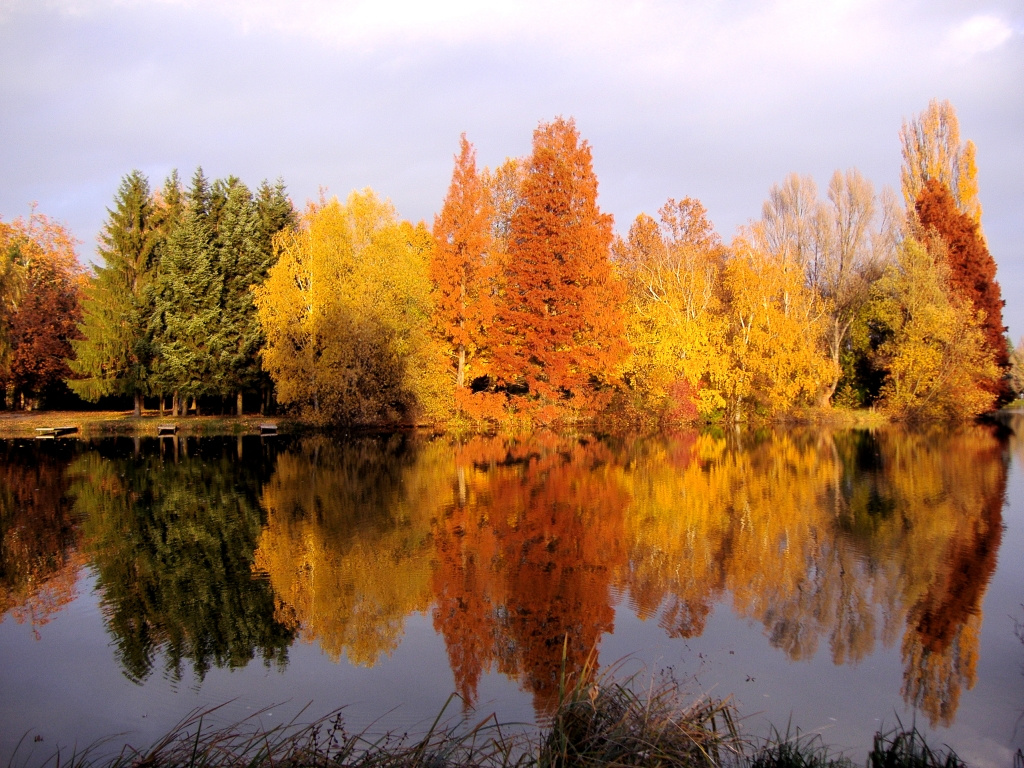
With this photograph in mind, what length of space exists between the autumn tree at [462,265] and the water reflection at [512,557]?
14685 millimetres

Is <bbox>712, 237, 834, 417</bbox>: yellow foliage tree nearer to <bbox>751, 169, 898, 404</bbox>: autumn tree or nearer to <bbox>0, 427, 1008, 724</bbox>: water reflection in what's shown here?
<bbox>751, 169, 898, 404</bbox>: autumn tree

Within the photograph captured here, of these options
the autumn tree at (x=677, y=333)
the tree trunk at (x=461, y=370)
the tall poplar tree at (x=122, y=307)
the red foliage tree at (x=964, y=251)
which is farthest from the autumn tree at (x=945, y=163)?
the tall poplar tree at (x=122, y=307)

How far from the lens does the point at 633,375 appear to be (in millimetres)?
38125

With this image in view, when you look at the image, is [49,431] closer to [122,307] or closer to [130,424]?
[130,424]

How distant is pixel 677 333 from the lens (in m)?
37.5

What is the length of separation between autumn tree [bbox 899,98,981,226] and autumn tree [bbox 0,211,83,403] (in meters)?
45.3

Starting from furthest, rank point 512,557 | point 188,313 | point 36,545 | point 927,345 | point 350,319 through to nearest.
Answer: point 927,345, point 188,313, point 350,319, point 36,545, point 512,557

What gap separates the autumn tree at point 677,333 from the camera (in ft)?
123

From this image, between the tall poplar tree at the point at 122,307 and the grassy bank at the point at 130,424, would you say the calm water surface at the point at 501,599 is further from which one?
the tall poplar tree at the point at 122,307

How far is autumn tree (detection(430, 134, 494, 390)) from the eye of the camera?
1420 inches

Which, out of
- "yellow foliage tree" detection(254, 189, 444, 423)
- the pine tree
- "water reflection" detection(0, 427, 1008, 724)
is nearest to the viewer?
"water reflection" detection(0, 427, 1008, 724)

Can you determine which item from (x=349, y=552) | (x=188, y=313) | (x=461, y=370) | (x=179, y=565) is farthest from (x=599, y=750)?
(x=188, y=313)

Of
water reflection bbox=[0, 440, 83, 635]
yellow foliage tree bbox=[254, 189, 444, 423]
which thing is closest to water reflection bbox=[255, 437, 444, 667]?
water reflection bbox=[0, 440, 83, 635]

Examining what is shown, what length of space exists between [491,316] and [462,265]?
2648 mm
